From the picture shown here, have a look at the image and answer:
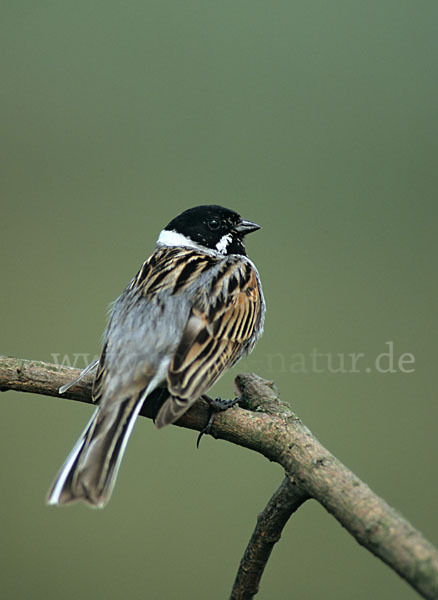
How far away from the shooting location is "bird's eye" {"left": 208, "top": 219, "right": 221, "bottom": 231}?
3283 millimetres

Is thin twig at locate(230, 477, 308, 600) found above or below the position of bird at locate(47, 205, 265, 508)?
below

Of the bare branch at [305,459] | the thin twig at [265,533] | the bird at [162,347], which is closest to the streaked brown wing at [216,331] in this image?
the bird at [162,347]

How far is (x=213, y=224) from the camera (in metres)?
3.29

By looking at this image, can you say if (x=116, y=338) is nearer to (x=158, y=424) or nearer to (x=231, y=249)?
(x=158, y=424)

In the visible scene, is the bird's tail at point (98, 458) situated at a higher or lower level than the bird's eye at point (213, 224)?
lower

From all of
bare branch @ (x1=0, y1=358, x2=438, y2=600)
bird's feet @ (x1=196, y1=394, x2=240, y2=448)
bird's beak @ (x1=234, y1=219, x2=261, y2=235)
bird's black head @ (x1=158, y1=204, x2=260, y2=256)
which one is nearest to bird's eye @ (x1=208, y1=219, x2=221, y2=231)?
bird's black head @ (x1=158, y1=204, x2=260, y2=256)

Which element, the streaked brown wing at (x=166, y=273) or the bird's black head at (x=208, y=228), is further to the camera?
the bird's black head at (x=208, y=228)

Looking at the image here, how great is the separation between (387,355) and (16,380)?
118 inches

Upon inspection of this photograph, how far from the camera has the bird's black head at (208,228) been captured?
3281 mm

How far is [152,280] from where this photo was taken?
2764 mm

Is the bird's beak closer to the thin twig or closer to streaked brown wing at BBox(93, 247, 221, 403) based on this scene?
streaked brown wing at BBox(93, 247, 221, 403)

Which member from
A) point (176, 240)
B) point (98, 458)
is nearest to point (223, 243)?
point (176, 240)

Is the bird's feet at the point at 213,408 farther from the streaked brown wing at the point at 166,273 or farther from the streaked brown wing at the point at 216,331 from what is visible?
the streaked brown wing at the point at 166,273

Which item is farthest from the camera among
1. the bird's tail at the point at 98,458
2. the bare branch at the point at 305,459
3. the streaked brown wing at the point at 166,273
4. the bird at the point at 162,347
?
the streaked brown wing at the point at 166,273
